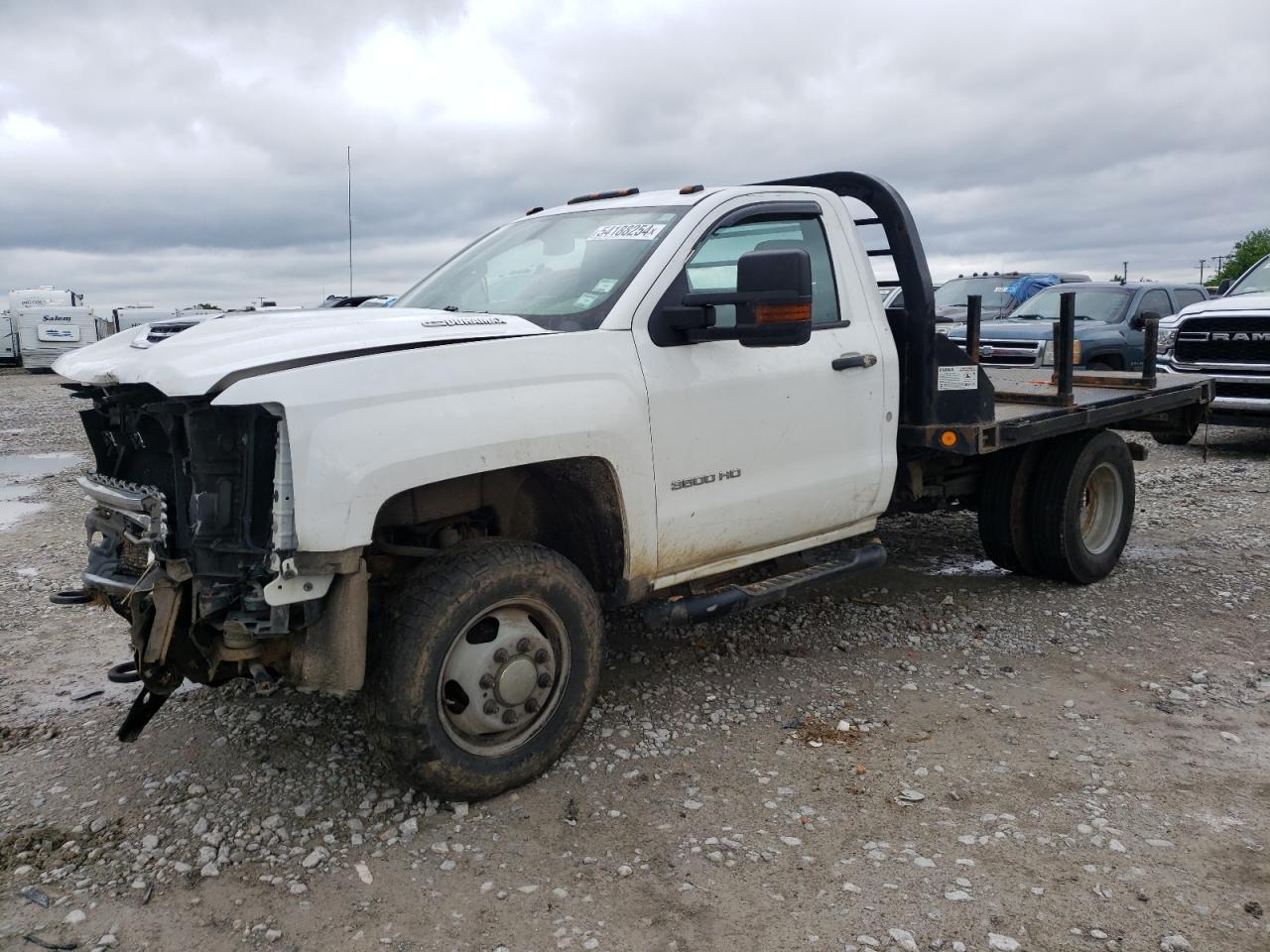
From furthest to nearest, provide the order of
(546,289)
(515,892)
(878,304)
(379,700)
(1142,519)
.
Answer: (1142,519) < (878,304) < (546,289) < (379,700) < (515,892)

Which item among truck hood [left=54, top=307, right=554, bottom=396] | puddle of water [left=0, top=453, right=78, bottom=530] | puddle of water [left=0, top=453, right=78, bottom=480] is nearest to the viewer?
truck hood [left=54, top=307, right=554, bottom=396]

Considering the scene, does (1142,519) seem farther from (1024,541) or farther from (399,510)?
(399,510)

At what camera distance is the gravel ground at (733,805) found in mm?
3039

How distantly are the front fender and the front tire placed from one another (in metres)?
0.35

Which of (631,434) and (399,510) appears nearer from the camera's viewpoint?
(399,510)

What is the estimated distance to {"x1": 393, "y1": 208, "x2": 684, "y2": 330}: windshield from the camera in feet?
13.4

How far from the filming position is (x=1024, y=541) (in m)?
6.19

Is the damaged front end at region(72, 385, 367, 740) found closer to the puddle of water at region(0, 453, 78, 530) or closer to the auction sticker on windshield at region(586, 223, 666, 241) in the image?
the auction sticker on windshield at region(586, 223, 666, 241)

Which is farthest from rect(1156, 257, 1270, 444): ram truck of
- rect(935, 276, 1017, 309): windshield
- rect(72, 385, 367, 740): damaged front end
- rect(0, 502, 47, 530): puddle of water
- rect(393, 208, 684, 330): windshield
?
rect(0, 502, 47, 530): puddle of water

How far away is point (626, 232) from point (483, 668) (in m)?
1.90

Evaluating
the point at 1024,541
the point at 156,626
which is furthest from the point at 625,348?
the point at 1024,541

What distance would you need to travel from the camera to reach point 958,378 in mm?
5207

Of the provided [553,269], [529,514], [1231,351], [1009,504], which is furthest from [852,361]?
[1231,351]

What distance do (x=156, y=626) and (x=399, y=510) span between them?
0.83m
